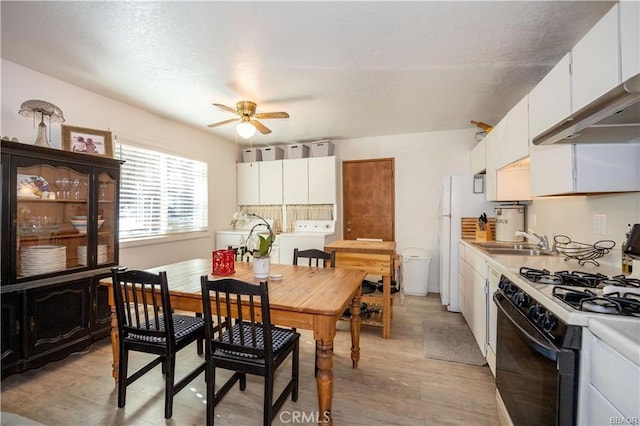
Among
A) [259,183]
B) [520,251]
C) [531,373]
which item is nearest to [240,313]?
[531,373]

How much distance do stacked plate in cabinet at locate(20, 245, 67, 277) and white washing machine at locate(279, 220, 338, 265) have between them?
261 cm

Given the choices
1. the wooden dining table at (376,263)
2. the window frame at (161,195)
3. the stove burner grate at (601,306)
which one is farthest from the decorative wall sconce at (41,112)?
the stove burner grate at (601,306)

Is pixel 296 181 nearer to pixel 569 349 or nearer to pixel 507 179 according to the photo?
pixel 507 179

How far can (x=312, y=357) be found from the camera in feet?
8.34

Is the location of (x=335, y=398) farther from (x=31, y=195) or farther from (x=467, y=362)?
(x=31, y=195)

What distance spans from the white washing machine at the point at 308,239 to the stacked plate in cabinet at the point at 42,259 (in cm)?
261

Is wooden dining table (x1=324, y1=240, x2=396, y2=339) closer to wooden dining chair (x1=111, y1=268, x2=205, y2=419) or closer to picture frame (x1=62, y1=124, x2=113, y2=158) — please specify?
wooden dining chair (x1=111, y1=268, x2=205, y2=419)

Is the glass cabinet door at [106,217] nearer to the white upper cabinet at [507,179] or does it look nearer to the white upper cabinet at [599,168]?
the white upper cabinet at [599,168]

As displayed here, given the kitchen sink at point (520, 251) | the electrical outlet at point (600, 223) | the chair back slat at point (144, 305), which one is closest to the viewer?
the chair back slat at point (144, 305)

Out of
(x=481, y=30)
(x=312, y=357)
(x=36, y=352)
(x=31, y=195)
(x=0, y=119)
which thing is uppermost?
(x=481, y=30)

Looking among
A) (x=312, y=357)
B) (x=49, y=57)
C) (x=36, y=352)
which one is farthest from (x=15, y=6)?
(x=312, y=357)

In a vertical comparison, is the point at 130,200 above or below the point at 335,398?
above

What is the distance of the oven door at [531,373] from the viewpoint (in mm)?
1061

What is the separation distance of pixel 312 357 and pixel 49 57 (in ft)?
10.9
